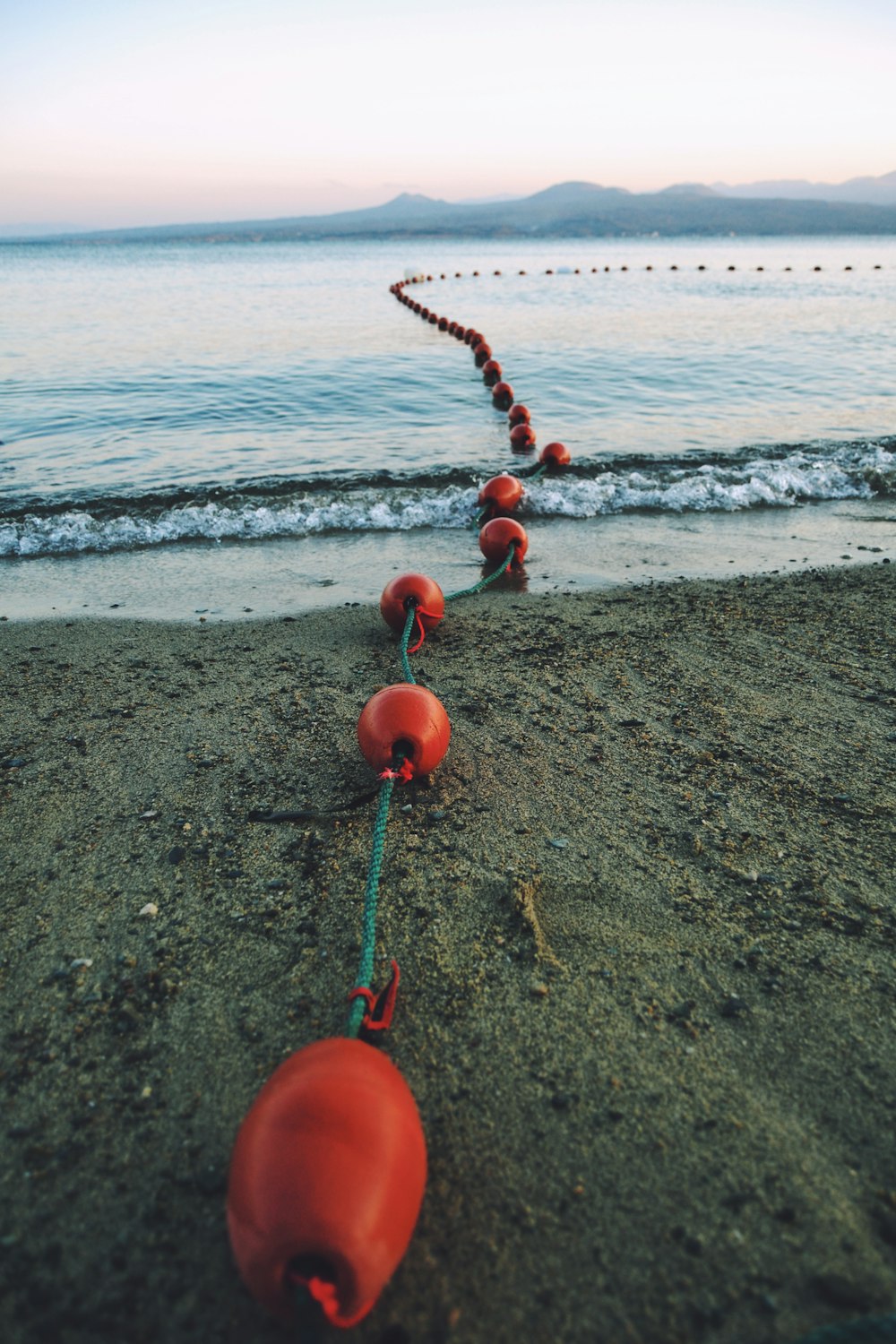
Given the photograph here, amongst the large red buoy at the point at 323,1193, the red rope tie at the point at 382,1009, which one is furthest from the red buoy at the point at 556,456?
the large red buoy at the point at 323,1193

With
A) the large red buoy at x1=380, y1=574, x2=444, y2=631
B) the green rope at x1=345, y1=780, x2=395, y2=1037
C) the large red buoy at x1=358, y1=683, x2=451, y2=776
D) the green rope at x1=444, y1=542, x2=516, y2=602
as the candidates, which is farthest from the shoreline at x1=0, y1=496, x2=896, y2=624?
the green rope at x1=345, y1=780, x2=395, y2=1037

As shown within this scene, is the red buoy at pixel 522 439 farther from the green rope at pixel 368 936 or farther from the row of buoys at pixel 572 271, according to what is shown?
the row of buoys at pixel 572 271

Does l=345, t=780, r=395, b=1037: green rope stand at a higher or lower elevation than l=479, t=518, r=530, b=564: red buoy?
higher

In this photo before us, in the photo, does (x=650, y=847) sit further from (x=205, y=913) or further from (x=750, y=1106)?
(x=205, y=913)

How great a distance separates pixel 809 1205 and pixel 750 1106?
0.95 feet

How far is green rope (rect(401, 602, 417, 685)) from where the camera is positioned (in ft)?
15.7

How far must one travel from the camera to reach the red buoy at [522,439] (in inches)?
485

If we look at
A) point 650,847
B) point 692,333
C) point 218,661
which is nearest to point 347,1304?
point 650,847

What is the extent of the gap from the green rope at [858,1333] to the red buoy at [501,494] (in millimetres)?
7719

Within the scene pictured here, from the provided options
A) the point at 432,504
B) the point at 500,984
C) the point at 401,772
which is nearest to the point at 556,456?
the point at 432,504

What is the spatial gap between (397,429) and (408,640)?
31.0 feet

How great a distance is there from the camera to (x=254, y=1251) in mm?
1670

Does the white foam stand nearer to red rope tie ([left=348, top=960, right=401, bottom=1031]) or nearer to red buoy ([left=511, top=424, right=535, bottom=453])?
red buoy ([left=511, top=424, right=535, bottom=453])

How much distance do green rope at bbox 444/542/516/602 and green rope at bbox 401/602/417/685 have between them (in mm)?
1154
